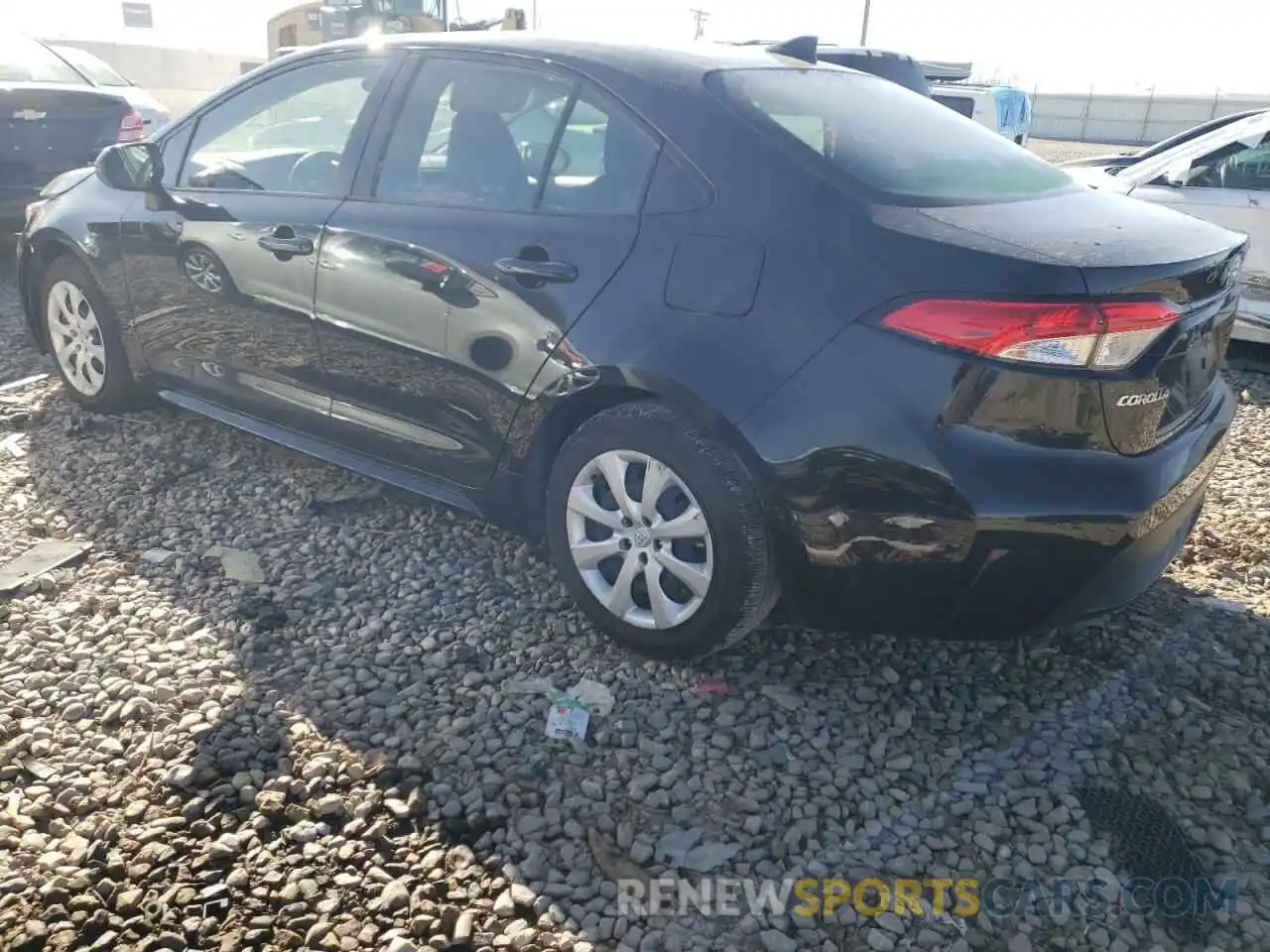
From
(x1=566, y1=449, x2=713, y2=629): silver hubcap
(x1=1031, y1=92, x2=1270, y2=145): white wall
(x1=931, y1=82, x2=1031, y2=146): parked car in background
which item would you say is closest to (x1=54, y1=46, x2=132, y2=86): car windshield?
(x1=566, y1=449, x2=713, y2=629): silver hubcap

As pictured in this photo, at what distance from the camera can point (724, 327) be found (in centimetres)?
264

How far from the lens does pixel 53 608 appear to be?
3252 mm

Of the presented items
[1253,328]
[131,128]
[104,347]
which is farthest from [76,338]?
[1253,328]

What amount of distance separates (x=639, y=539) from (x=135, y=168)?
2.70m

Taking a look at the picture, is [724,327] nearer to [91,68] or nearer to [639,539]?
[639,539]

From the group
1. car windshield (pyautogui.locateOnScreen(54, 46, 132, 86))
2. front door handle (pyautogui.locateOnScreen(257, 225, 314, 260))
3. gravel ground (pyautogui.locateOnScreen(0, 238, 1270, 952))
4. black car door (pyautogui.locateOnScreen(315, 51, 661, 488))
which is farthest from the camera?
car windshield (pyautogui.locateOnScreen(54, 46, 132, 86))

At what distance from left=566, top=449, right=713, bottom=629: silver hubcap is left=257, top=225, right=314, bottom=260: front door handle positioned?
1.33m

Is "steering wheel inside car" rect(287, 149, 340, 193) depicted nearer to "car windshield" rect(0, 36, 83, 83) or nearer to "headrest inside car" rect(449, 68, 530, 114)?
"headrest inside car" rect(449, 68, 530, 114)

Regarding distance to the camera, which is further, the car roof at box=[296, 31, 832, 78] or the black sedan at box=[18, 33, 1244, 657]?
the car roof at box=[296, 31, 832, 78]

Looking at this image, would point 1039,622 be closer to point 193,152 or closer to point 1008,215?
point 1008,215

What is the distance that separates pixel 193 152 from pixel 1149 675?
3.83 metres

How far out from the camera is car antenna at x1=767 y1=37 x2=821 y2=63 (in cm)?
355

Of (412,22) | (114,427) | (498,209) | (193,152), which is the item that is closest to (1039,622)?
(498,209)

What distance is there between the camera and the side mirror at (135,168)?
4086 mm
